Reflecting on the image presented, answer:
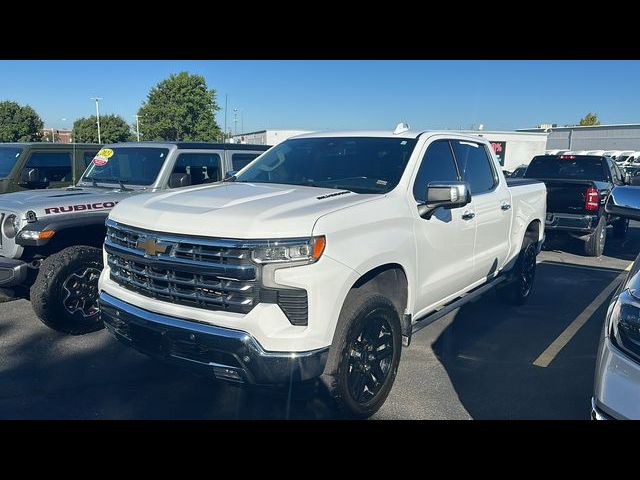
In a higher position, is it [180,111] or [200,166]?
[180,111]

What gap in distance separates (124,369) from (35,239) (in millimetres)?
1500

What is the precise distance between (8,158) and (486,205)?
7.05 metres

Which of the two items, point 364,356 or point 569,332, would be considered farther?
point 569,332

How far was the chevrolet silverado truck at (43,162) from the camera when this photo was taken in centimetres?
750

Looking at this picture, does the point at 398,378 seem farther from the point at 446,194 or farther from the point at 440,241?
the point at 446,194

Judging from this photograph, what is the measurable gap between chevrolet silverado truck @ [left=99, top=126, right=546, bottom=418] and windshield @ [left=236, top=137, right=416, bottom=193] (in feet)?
0.05

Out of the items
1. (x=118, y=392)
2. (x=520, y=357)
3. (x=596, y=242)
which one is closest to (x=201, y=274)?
(x=118, y=392)

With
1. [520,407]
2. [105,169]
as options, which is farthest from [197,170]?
[520,407]

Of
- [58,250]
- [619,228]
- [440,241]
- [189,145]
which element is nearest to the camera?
[440,241]

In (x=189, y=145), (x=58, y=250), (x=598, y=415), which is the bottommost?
(x=598, y=415)

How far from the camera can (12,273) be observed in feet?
15.1

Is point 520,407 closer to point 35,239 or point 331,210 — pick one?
point 331,210

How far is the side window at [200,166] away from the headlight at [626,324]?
4976mm

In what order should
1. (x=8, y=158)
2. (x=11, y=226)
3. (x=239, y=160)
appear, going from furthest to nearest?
1. (x=8, y=158)
2. (x=239, y=160)
3. (x=11, y=226)
